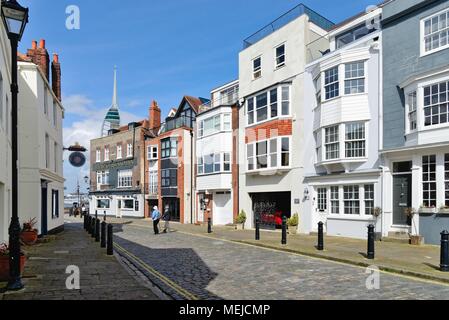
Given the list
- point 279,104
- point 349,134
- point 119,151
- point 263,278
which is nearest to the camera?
point 263,278

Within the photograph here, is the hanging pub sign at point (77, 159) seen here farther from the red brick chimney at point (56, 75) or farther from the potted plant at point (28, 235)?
the potted plant at point (28, 235)

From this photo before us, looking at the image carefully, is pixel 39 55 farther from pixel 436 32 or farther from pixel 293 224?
pixel 436 32

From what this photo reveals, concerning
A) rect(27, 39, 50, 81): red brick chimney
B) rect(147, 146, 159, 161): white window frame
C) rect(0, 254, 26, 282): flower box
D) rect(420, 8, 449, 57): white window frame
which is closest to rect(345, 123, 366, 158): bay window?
rect(420, 8, 449, 57): white window frame

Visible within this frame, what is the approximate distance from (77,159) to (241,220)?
12279mm

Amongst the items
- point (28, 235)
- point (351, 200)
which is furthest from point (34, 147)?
point (351, 200)

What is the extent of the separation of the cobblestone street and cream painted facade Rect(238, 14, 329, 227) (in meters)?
9.67

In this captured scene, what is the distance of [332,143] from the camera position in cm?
2016

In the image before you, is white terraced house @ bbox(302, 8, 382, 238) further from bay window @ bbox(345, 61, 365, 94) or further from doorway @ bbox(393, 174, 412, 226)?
doorway @ bbox(393, 174, 412, 226)

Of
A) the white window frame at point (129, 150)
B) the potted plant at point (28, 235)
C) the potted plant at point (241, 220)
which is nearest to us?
the potted plant at point (28, 235)

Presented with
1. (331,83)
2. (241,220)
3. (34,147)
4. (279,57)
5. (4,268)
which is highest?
(279,57)

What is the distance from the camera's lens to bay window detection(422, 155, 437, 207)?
16.1 metres

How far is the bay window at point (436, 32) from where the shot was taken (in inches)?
620

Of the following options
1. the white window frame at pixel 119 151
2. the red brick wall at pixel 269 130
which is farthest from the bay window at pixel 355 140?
the white window frame at pixel 119 151

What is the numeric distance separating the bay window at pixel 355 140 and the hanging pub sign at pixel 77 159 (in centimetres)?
1829
